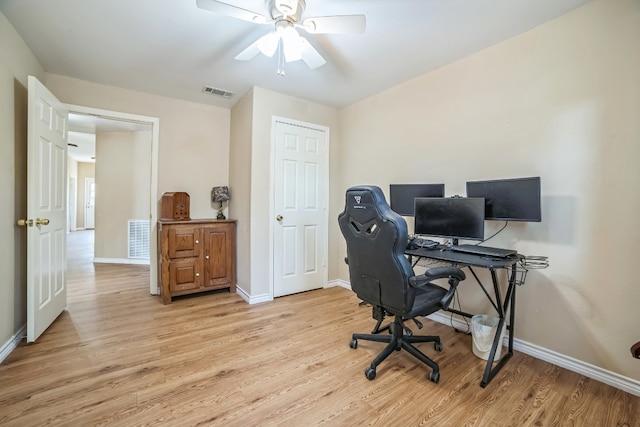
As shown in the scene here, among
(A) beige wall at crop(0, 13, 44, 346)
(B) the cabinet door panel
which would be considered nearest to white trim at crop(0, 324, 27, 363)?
(A) beige wall at crop(0, 13, 44, 346)

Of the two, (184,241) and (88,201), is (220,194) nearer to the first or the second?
(184,241)

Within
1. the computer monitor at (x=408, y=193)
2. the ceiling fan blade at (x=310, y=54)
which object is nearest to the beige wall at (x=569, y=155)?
the computer monitor at (x=408, y=193)

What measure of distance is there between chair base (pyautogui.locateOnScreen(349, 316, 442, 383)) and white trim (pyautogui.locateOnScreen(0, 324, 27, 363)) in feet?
8.26

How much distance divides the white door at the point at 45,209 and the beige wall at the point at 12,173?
0.12 m

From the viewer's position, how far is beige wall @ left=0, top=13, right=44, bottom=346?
1960 millimetres

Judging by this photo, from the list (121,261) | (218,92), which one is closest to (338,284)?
(218,92)

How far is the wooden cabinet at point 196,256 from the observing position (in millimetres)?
3107

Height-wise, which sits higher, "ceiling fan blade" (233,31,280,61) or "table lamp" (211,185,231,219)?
"ceiling fan blade" (233,31,280,61)

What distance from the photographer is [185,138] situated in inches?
140

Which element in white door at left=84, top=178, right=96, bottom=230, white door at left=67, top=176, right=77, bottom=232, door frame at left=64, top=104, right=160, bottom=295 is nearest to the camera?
door frame at left=64, top=104, right=160, bottom=295

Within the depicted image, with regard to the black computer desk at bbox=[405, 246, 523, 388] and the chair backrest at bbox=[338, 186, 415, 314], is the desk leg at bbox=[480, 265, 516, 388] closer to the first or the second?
the black computer desk at bbox=[405, 246, 523, 388]

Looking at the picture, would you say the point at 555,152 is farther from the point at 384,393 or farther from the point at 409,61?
the point at 384,393

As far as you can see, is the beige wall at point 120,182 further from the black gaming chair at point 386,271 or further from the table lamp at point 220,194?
the black gaming chair at point 386,271

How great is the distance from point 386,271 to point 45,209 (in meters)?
2.85
